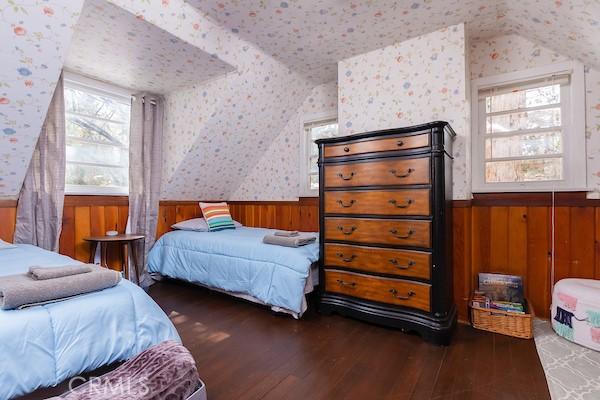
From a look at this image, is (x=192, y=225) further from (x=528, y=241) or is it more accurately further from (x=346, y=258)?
(x=528, y=241)

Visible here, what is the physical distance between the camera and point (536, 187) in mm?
2305

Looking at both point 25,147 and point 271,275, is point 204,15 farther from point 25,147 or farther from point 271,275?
point 271,275

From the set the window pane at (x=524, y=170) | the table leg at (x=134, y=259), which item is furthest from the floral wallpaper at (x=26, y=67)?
the window pane at (x=524, y=170)

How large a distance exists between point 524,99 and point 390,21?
49.4 inches

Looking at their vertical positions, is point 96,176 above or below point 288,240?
above

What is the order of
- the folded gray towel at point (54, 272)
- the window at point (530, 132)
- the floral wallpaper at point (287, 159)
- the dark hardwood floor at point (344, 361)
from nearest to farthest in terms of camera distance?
the folded gray towel at point (54, 272)
the dark hardwood floor at point (344, 361)
the window at point (530, 132)
the floral wallpaper at point (287, 159)

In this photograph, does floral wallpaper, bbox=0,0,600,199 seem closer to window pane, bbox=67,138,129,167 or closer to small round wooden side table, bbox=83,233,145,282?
window pane, bbox=67,138,129,167

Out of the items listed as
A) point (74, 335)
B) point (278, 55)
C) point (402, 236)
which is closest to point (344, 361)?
point (402, 236)

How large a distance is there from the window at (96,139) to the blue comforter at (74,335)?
5.81ft

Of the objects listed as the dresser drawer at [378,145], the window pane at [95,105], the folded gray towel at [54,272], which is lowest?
the folded gray towel at [54,272]

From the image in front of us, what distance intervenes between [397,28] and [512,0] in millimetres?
722

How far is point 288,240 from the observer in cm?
248

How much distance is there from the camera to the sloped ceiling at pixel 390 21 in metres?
1.86

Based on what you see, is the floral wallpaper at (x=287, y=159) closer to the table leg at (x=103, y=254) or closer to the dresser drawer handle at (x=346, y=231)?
the dresser drawer handle at (x=346, y=231)
